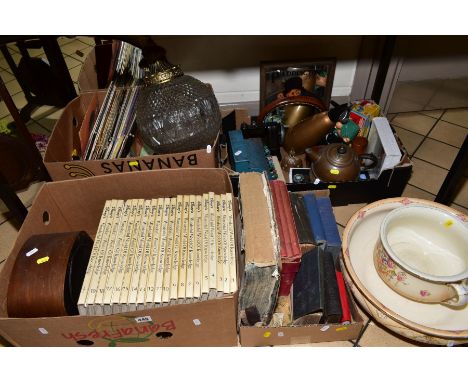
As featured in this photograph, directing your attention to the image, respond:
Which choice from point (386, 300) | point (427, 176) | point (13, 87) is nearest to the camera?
point (386, 300)

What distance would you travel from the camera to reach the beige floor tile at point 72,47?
1.98 meters

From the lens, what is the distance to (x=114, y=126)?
120cm

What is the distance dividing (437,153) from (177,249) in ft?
4.10

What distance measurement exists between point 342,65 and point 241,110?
514 millimetres

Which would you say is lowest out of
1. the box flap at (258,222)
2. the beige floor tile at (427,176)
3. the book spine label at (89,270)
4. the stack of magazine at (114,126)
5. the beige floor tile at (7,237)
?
the beige floor tile at (7,237)

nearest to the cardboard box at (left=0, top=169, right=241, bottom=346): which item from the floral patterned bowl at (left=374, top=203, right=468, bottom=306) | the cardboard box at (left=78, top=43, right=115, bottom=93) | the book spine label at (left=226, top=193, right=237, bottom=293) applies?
the book spine label at (left=226, top=193, right=237, bottom=293)

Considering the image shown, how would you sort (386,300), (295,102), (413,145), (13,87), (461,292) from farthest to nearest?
(13,87) < (413,145) < (295,102) < (386,300) < (461,292)

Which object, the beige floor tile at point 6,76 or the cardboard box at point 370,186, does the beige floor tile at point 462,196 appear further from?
the beige floor tile at point 6,76

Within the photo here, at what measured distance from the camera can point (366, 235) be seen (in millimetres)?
965

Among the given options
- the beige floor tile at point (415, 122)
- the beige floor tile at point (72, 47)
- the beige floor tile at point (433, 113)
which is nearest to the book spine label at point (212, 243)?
the beige floor tile at point (415, 122)

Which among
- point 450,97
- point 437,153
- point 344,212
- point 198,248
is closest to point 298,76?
point 344,212

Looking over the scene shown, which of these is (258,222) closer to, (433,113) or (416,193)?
(416,193)

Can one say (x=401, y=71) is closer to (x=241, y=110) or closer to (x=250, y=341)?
(x=241, y=110)

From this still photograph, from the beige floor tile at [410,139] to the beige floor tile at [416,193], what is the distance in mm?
223
